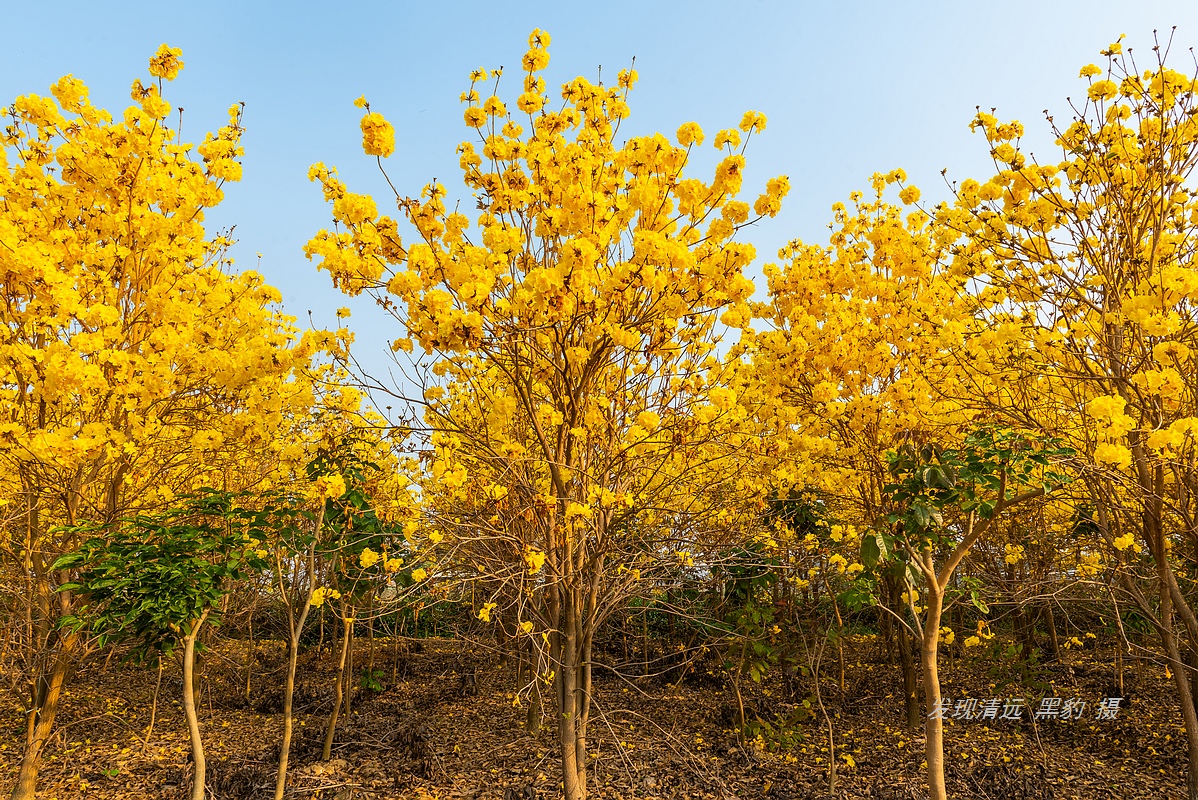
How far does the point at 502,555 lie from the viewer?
4195mm

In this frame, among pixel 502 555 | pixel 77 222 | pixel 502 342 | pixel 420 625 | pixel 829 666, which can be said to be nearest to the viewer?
pixel 502 342

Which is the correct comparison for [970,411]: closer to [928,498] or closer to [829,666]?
[928,498]

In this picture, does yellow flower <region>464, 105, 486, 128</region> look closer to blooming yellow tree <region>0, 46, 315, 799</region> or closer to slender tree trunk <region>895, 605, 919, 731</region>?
blooming yellow tree <region>0, 46, 315, 799</region>

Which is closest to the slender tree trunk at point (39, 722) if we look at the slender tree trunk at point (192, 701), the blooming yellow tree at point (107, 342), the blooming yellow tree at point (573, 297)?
the blooming yellow tree at point (107, 342)

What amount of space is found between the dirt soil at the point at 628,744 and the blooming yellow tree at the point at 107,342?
140 cm

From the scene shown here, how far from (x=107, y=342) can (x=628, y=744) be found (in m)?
5.53

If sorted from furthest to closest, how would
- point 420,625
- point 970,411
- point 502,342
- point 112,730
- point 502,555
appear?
point 420,625
point 112,730
point 970,411
point 502,555
point 502,342

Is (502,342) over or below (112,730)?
over

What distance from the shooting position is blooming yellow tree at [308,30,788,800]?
10.8 feet

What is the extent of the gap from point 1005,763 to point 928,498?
3.82m

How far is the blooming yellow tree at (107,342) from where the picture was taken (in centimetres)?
412

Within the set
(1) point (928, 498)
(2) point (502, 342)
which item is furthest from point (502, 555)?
(1) point (928, 498)

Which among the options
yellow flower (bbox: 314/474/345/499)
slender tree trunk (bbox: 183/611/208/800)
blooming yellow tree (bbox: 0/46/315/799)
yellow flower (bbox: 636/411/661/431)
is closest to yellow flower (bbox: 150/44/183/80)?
blooming yellow tree (bbox: 0/46/315/799)

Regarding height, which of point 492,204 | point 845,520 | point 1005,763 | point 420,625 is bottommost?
point 1005,763
